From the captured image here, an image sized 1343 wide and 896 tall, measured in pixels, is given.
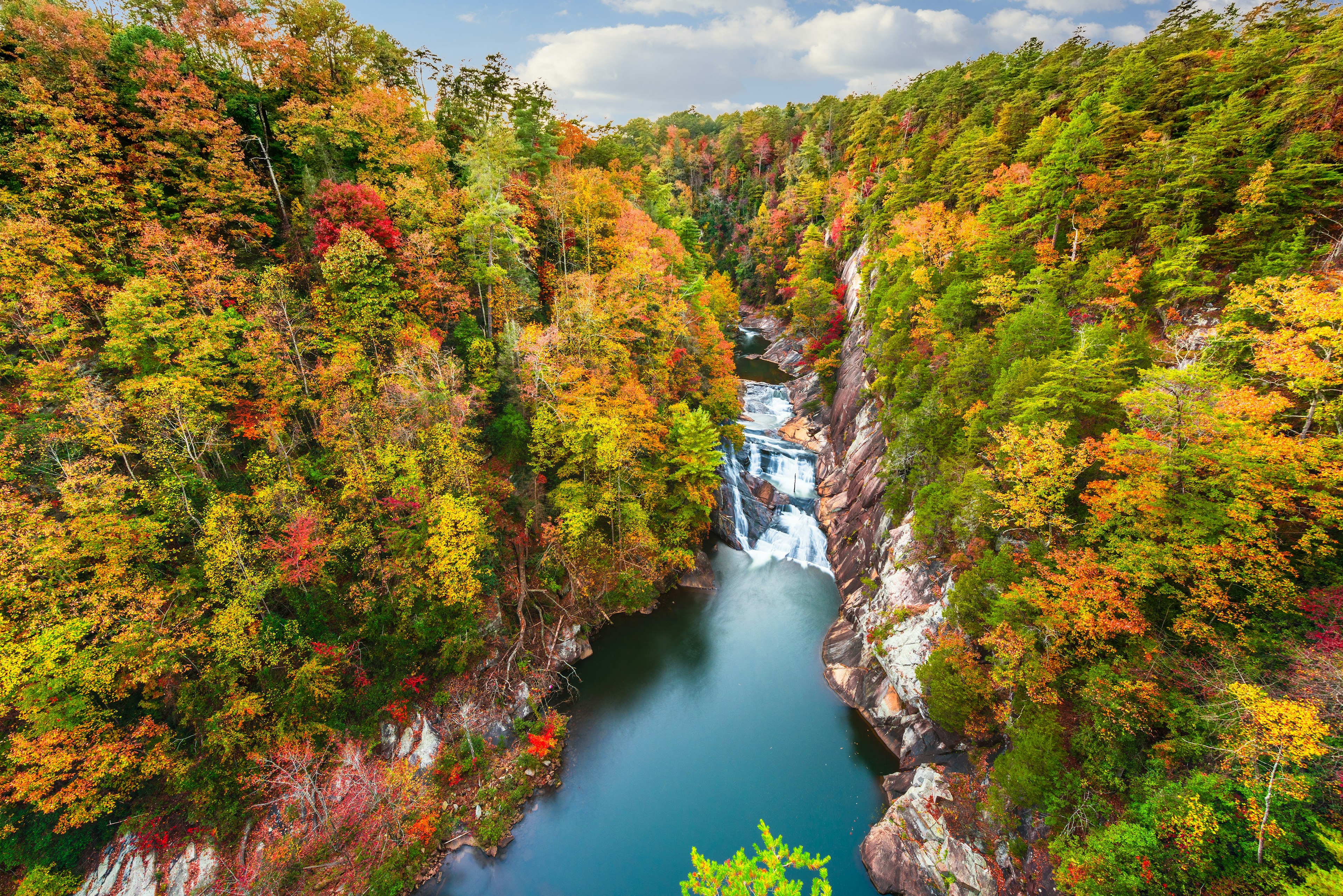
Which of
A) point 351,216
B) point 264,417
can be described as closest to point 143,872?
point 264,417

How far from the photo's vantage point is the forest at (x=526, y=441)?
10047mm

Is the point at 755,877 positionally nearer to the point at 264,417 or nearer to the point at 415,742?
the point at 415,742

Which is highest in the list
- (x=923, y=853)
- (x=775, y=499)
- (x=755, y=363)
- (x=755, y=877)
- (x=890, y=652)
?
(x=755, y=363)

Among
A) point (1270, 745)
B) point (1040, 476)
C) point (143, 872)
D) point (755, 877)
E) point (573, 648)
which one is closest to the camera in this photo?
point (755, 877)

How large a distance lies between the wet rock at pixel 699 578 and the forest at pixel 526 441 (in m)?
0.92

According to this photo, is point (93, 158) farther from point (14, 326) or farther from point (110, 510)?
point (110, 510)

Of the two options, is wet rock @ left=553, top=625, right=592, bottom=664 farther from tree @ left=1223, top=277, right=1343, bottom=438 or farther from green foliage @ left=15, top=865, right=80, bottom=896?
tree @ left=1223, top=277, right=1343, bottom=438

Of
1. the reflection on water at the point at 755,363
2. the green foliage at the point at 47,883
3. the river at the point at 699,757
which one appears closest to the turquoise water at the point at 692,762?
the river at the point at 699,757

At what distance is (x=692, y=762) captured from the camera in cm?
1803

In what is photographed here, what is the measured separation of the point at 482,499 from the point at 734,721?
14261 mm

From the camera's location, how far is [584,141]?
115ft

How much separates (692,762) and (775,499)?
16484mm

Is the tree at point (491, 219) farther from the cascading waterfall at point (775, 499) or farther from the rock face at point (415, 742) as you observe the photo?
the cascading waterfall at point (775, 499)

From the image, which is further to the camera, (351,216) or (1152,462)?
(351,216)
